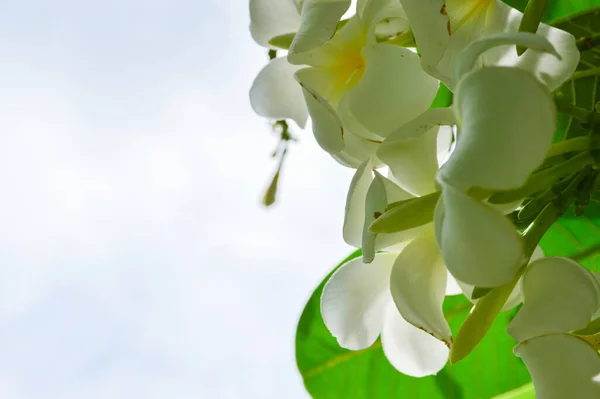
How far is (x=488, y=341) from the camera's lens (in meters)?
0.93

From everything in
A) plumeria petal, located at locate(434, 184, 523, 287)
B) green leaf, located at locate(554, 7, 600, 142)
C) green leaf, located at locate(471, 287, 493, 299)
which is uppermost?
plumeria petal, located at locate(434, 184, 523, 287)

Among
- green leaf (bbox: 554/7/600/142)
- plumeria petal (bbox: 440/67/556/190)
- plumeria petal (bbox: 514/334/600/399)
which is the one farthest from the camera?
green leaf (bbox: 554/7/600/142)

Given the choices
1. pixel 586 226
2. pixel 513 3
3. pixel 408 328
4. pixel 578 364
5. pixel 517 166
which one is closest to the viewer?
pixel 517 166

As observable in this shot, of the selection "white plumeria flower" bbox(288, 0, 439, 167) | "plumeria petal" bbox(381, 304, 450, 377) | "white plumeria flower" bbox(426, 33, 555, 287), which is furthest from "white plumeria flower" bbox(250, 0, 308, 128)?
"white plumeria flower" bbox(426, 33, 555, 287)

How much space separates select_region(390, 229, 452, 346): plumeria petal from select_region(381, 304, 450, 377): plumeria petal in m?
0.09

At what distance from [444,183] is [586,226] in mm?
588

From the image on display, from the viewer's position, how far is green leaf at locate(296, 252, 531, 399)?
0.91m

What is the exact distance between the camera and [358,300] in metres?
0.61

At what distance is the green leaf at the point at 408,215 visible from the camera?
48cm

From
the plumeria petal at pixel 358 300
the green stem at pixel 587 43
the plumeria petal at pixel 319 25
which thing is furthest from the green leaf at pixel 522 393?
the plumeria petal at pixel 319 25

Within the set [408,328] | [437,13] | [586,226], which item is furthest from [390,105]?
[586,226]

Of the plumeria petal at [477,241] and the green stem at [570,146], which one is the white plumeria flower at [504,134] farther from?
the green stem at [570,146]

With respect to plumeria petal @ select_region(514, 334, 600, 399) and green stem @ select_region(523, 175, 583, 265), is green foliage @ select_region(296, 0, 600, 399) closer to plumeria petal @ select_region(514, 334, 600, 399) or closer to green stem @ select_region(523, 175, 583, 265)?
green stem @ select_region(523, 175, 583, 265)

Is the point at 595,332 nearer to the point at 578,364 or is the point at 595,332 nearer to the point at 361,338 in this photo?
the point at 578,364
